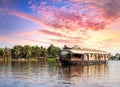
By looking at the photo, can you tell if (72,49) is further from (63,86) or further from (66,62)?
(63,86)

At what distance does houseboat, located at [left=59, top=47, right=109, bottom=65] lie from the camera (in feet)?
237

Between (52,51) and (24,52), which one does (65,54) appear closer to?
(24,52)

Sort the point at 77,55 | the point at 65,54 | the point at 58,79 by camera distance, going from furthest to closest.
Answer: the point at 77,55 < the point at 65,54 < the point at 58,79

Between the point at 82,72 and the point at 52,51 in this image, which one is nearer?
the point at 82,72

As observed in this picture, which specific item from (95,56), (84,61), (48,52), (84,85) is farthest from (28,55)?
(84,85)

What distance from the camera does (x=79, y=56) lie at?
3093 inches

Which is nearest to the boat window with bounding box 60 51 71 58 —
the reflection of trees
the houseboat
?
the houseboat

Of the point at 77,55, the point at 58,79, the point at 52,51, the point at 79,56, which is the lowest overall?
the point at 58,79

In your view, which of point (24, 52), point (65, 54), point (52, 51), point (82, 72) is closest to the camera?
point (82, 72)

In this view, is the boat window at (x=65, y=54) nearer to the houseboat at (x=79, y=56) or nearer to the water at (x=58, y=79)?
the houseboat at (x=79, y=56)

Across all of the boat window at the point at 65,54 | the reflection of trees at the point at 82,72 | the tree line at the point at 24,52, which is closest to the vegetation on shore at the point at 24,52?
the tree line at the point at 24,52

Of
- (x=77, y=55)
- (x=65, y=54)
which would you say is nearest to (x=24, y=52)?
(x=77, y=55)

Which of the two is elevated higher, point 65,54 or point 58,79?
point 65,54

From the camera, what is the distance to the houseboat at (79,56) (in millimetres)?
72250
